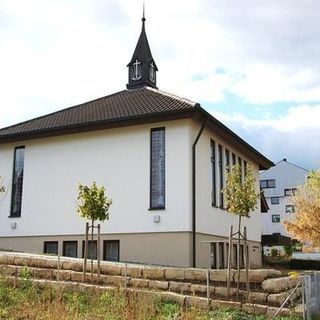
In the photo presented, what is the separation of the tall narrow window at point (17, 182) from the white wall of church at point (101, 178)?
20 centimetres

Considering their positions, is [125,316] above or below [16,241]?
below

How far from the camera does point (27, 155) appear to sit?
71.6ft

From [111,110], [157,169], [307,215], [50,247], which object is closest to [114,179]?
[157,169]

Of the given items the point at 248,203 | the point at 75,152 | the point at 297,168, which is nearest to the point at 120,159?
the point at 75,152

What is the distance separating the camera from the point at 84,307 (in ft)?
33.6

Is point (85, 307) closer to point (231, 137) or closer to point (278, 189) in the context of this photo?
point (231, 137)

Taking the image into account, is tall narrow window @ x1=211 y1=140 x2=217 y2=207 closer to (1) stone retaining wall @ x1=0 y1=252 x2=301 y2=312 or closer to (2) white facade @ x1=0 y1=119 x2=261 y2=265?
(2) white facade @ x1=0 y1=119 x2=261 y2=265

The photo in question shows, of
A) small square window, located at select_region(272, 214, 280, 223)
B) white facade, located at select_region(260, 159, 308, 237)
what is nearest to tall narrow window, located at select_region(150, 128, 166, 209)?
white facade, located at select_region(260, 159, 308, 237)

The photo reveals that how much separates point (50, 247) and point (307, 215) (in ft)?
44.7

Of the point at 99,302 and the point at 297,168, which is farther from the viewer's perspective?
the point at 297,168

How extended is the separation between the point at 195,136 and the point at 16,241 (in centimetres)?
878

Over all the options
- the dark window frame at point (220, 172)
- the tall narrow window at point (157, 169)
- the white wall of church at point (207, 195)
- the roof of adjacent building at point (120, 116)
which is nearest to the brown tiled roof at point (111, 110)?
the roof of adjacent building at point (120, 116)

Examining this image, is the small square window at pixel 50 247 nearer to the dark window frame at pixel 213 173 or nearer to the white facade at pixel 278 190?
the dark window frame at pixel 213 173

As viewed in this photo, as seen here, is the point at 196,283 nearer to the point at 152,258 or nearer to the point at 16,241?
the point at 152,258
